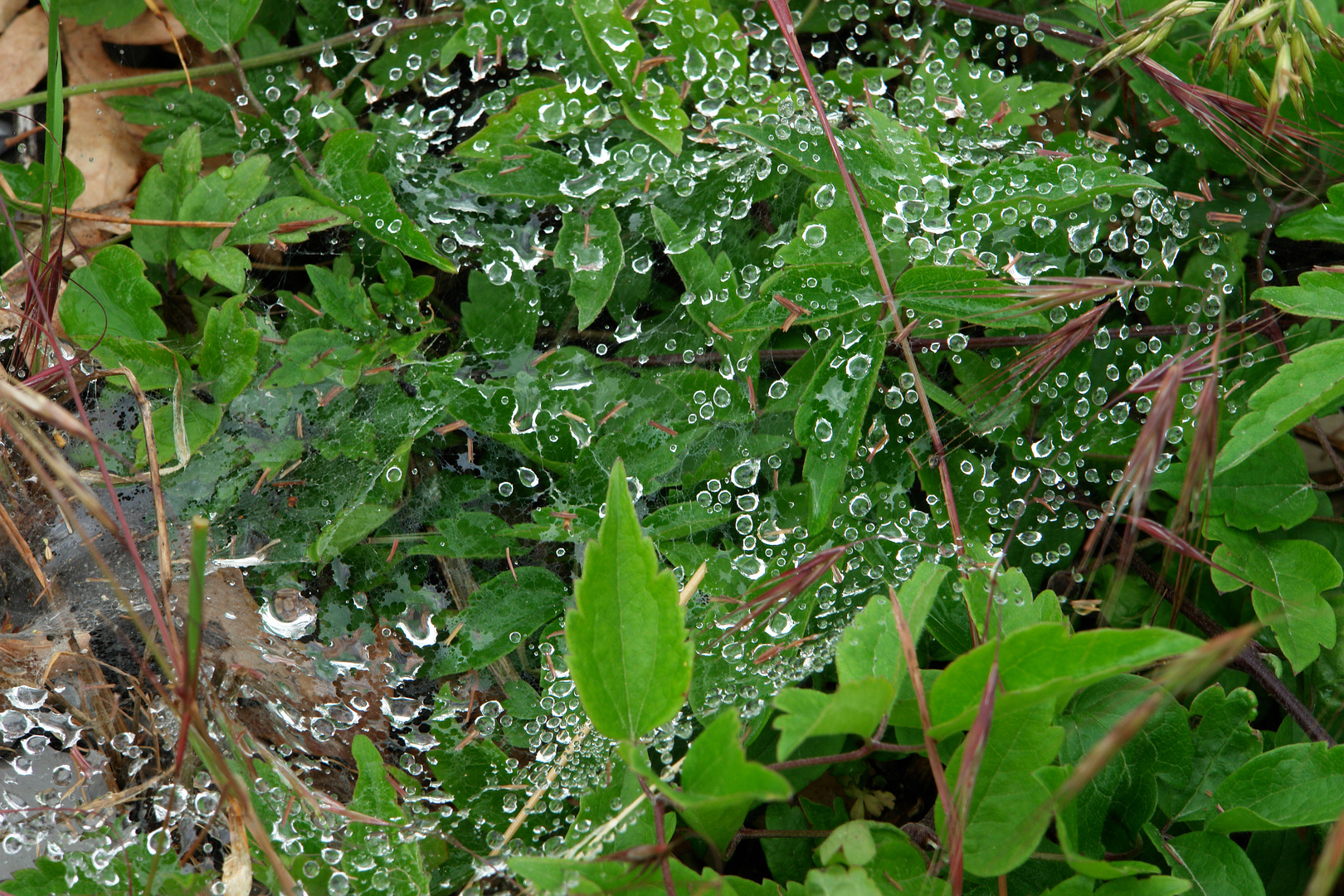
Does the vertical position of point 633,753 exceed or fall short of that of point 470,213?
it falls short

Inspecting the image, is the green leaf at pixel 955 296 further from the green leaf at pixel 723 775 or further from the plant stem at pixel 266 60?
the plant stem at pixel 266 60

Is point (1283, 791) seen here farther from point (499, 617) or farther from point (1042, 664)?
point (499, 617)

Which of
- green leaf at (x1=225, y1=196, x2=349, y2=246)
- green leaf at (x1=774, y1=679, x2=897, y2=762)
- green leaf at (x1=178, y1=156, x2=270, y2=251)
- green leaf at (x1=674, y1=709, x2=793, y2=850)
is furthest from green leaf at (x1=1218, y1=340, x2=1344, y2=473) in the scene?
green leaf at (x1=178, y1=156, x2=270, y2=251)

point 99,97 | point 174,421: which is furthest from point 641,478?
point 99,97

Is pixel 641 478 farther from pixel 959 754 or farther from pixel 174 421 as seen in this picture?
pixel 174 421

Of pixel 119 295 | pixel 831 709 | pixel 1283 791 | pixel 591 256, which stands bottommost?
pixel 1283 791

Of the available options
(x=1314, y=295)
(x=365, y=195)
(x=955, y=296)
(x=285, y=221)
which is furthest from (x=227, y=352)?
(x=1314, y=295)

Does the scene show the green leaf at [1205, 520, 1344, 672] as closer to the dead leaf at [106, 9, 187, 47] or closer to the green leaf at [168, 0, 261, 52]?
the green leaf at [168, 0, 261, 52]
